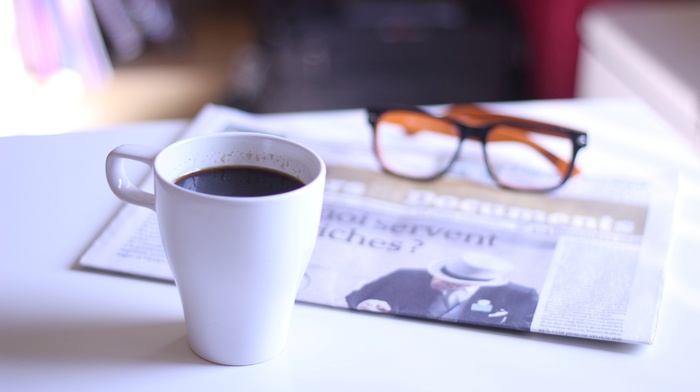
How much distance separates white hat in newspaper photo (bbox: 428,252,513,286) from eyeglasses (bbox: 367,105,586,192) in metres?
0.13

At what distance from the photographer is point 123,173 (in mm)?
457

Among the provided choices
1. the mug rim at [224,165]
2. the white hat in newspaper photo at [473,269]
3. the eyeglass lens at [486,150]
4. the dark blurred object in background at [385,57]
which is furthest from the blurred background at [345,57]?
the mug rim at [224,165]

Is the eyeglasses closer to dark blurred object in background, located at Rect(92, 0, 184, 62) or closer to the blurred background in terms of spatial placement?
the blurred background

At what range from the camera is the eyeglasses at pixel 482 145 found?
27.1 inches

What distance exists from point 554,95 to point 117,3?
1.16 meters

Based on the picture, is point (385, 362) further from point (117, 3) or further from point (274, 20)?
point (117, 3)

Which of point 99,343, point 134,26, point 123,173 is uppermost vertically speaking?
point 134,26

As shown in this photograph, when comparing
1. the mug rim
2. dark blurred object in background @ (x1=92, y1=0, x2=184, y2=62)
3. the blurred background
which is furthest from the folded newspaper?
dark blurred object in background @ (x1=92, y1=0, x2=184, y2=62)

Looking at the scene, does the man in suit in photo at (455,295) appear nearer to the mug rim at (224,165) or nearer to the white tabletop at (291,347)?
the white tabletop at (291,347)

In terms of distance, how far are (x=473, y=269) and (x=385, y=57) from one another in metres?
1.39

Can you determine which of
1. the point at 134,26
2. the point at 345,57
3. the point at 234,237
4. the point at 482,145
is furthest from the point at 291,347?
the point at 134,26

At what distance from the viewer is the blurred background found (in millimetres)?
1772

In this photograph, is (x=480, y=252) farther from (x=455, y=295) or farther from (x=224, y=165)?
(x=224, y=165)

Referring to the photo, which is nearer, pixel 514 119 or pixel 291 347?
pixel 291 347
